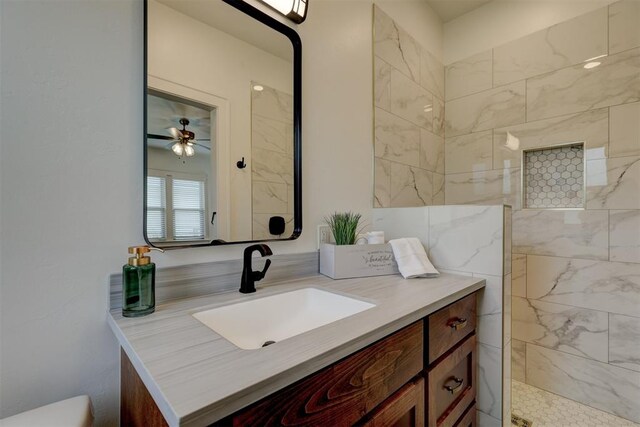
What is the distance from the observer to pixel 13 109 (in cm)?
68

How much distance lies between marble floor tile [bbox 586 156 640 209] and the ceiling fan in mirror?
209cm

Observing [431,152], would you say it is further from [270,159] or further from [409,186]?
[270,159]

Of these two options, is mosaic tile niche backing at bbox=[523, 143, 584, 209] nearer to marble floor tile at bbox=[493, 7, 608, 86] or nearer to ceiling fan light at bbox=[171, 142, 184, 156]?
marble floor tile at bbox=[493, 7, 608, 86]

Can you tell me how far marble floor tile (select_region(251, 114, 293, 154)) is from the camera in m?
1.13

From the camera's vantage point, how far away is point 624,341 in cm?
156

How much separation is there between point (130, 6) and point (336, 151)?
0.93 meters

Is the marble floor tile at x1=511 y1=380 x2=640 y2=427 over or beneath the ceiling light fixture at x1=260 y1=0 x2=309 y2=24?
beneath

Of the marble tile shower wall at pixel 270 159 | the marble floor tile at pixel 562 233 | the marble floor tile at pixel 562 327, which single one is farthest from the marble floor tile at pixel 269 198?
the marble floor tile at pixel 562 327

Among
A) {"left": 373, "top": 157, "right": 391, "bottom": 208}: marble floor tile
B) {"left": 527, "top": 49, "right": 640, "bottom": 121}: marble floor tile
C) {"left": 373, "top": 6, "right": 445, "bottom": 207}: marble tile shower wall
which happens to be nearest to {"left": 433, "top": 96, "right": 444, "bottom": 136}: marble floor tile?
{"left": 373, "top": 6, "right": 445, "bottom": 207}: marble tile shower wall

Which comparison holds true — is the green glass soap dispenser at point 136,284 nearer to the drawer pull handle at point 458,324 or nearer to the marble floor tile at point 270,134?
the marble floor tile at point 270,134

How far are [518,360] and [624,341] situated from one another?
0.55 metres

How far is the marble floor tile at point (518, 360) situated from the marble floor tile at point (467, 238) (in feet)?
3.58

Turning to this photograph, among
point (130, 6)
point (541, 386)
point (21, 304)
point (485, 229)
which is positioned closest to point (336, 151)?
point (485, 229)

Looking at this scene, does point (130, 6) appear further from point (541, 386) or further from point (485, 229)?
point (541, 386)
